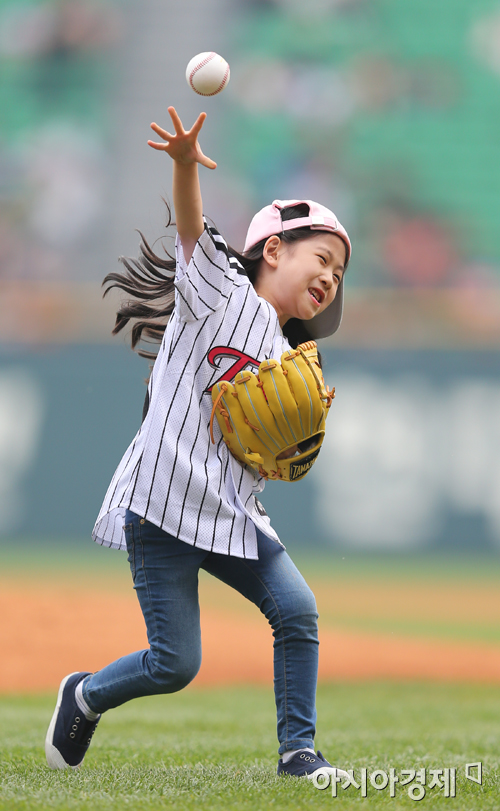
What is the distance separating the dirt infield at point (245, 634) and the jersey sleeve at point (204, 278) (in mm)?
3495

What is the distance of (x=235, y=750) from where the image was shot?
103 inches

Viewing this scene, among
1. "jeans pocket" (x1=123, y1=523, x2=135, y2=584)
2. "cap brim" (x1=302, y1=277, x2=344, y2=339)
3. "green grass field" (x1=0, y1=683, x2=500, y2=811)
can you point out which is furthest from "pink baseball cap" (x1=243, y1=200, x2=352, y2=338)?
"green grass field" (x1=0, y1=683, x2=500, y2=811)

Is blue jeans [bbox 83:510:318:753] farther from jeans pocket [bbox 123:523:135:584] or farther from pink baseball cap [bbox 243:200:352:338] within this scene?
pink baseball cap [bbox 243:200:352:338]

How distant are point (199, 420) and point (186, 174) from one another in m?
0.53

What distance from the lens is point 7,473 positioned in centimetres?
1006

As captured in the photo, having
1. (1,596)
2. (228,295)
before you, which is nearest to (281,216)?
(228,295)

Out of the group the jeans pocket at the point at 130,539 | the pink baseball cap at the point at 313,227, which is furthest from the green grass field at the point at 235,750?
the pink baseball cap at the point at 313,227

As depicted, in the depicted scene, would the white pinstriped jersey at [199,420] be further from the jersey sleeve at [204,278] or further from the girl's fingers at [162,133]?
the girl's fingers at [162,133]

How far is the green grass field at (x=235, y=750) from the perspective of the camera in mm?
1706

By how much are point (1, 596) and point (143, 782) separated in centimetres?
574

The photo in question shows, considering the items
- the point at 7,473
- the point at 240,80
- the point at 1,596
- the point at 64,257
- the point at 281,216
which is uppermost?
the point at 240,80

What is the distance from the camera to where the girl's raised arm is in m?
1.84

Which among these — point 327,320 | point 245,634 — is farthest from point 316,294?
point 245,634

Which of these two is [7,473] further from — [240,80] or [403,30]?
[403,30]
